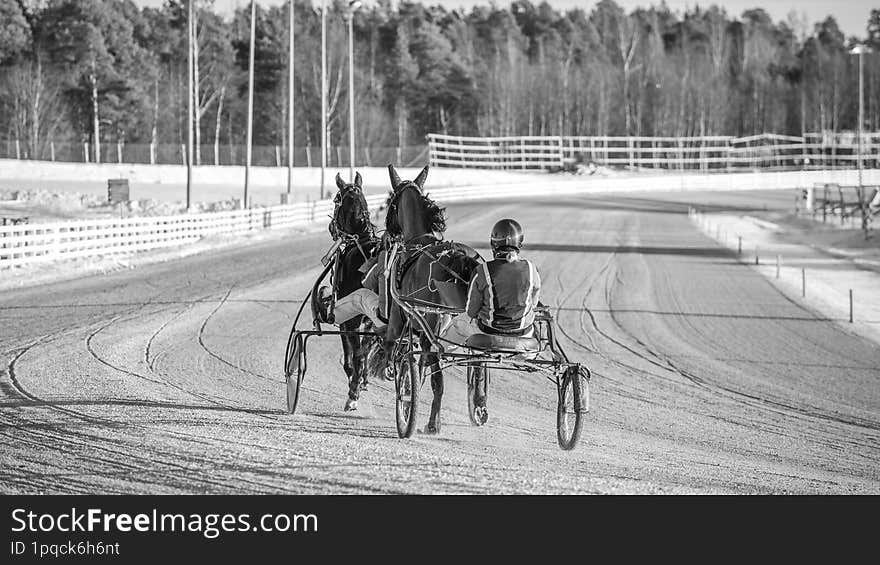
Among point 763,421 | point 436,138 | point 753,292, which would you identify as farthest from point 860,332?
point 436,138

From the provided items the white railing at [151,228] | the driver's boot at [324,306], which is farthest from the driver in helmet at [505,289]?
the white railing at [151,228]

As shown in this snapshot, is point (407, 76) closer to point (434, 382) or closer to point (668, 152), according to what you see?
point (668, 152)

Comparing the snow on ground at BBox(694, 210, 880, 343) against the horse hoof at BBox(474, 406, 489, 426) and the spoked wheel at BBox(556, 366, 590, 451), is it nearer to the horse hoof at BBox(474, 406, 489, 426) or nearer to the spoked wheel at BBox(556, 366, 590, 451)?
the horse hoof at BBox(474, 406, 489, 426)

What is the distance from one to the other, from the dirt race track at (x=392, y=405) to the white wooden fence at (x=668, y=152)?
75.3m

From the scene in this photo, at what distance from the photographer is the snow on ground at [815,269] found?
78.9ft

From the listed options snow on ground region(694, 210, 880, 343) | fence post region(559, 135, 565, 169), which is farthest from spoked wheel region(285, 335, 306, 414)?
fence post region(559, 135, 565, 169)

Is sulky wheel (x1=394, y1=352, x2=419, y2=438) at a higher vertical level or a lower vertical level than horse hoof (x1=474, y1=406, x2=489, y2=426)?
higher

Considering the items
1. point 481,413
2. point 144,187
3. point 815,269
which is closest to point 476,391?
point 481,413

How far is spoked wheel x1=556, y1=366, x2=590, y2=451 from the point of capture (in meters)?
9.36

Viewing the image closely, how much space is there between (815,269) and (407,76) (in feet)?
265

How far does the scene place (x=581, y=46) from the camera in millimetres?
150125

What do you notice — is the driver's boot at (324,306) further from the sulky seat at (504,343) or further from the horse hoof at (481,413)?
the sulky seat at (504,343)

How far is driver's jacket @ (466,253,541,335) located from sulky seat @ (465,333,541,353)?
0.19 ft
